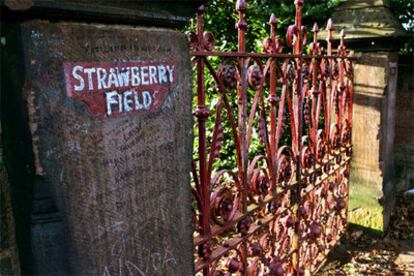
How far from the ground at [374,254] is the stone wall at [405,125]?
1298 mm

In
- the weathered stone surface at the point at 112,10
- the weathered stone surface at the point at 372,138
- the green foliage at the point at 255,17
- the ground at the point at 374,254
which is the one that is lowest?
the ground at the point at 374,254

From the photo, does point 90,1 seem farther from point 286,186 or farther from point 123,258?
point 286,186

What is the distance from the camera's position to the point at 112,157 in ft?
4.21

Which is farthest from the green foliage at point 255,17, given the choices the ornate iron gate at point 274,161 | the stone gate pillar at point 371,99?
the stone gate pillar at point 371,99

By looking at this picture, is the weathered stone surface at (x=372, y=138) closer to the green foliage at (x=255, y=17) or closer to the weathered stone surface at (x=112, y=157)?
the green foliage at (x=255, y=17)

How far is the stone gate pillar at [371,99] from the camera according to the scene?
13.2 ft

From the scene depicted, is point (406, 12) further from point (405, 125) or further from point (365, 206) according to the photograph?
point (365, 206)

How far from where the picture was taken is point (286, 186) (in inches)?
112

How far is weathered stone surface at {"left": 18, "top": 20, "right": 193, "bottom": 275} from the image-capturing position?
112 cm

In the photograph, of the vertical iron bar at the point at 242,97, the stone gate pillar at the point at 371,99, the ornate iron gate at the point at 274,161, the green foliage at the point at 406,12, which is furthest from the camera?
the green foliage at the point at 406,12

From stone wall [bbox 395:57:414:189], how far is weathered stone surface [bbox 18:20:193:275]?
476cm

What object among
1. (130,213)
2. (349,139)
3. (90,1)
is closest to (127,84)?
(90,1)

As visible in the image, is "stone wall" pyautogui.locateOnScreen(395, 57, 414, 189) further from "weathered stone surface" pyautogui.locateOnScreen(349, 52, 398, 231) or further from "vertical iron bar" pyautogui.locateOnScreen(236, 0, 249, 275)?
"vertical iron bar" pyautogui.locateOnScreen(236, 0, 249, 275)

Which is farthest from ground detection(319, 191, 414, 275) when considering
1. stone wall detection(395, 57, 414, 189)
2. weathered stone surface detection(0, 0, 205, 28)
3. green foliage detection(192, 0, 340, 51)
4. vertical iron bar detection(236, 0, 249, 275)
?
weathered stone surface detection(0, 0, 205, 28)
